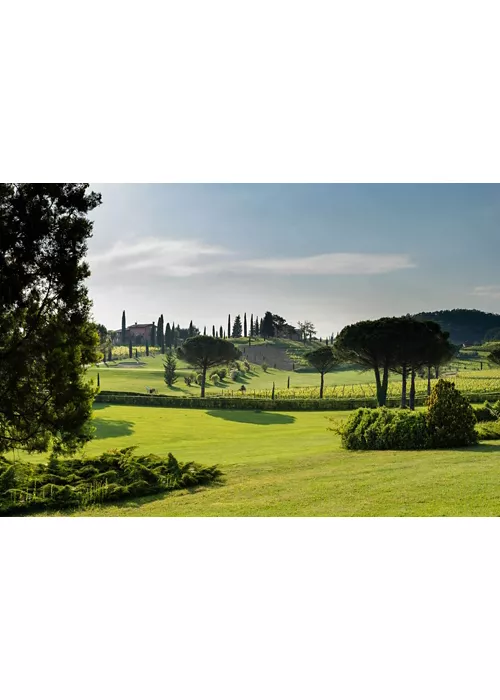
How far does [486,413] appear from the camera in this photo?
28.6ft

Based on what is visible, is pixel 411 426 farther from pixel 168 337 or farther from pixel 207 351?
pixel 168 337

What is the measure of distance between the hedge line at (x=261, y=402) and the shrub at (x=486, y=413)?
128mm

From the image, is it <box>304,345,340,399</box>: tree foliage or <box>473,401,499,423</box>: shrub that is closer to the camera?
<box>304,345,340,399</box>: tree foliage

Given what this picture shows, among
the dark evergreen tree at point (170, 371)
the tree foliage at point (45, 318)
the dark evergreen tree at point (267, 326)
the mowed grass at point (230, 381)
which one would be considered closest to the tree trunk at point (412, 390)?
the mowed grass at point (230, 381)

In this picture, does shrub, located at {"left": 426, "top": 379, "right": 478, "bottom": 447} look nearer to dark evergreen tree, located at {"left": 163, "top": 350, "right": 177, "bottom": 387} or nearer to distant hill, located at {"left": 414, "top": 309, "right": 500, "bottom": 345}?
distant hill, located at {"left": 414, "top": 309, "right": 500, "bottom": 345}

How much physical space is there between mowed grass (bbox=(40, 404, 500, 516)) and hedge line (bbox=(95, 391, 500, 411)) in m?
0.12

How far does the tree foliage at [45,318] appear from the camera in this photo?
6.89m

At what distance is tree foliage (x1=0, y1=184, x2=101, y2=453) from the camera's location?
6.89 m

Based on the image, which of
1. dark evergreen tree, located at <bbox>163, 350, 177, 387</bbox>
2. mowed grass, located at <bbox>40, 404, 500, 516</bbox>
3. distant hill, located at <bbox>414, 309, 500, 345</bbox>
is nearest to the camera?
mowed grass, located at <bbox>40, 404, 500, 516</bbox>

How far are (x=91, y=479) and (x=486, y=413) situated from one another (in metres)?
6.10

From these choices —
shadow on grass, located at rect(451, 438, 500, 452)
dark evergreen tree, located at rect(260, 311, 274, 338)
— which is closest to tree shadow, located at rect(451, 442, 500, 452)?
shadow on grass, located at rect(451, 438, 500, 452)

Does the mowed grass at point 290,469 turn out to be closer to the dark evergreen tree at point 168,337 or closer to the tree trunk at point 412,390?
the tree trunk at point 412,390
